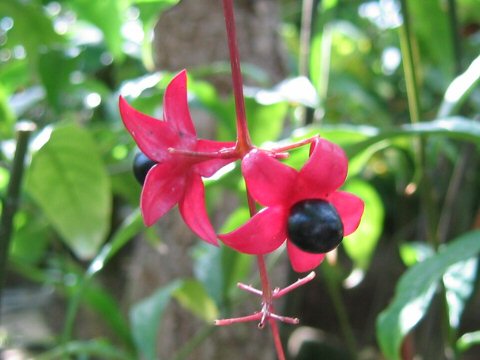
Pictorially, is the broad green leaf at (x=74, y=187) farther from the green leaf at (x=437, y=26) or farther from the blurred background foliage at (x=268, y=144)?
the green leaf at (x=437, y=26)

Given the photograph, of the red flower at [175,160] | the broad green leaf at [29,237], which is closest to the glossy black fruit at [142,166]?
the red flower at [175,160]

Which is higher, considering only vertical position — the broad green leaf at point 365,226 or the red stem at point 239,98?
the red stem at point 239,98

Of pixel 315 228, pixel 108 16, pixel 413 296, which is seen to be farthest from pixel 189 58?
pixel 315 228

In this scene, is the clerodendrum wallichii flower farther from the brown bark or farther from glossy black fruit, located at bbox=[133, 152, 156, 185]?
the brown bark

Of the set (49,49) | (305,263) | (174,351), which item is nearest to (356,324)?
(174,351)

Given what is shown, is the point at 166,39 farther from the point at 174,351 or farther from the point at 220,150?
the point at 220,150

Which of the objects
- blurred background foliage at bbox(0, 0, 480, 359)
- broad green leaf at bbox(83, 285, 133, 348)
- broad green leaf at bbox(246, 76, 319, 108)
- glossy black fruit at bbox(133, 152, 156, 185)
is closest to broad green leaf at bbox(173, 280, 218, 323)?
blurred background foliage at bbox(0, 0, 480, 359)
